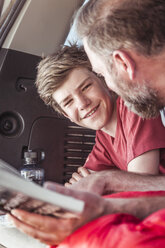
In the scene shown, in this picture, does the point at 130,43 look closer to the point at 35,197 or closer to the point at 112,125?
the point at 112,125

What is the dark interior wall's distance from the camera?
67.7 inches

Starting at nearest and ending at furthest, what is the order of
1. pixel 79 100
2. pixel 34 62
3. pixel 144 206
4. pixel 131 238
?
pixel 131 238
pixel 144 206
pixel 79 100
pixel 34 62

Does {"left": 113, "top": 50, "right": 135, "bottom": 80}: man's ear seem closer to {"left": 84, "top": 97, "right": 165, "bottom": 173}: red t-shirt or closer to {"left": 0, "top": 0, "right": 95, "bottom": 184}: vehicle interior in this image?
{"left": 84, "top": 97, "right": 165, "bottom": 173}: red t-shirt

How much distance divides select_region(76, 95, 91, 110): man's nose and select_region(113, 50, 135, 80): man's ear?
363 millimetres

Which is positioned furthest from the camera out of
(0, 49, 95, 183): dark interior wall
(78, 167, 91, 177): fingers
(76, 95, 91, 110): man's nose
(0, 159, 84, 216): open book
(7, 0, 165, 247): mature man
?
(0, 49, 95, 183): dark interior wall

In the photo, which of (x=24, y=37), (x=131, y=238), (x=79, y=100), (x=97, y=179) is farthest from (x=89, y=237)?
(x=24, y=37)

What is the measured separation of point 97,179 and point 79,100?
1.46 ft

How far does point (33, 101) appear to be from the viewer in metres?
1.77

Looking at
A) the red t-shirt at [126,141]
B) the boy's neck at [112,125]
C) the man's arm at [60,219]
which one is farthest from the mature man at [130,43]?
the man's arm at [60,219]

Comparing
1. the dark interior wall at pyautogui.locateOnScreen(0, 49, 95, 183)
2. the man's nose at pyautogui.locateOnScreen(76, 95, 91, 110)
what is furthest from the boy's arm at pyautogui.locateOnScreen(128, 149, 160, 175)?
the dark interior wall at pyautogui.locateOnScreen(0, 49, 95, 183)

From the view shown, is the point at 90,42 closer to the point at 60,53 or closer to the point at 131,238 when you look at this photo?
the point at 60,53

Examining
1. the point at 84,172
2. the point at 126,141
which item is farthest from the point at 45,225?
the point at 84,172

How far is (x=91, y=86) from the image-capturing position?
58.0 inches

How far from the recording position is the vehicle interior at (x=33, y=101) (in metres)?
1.67
